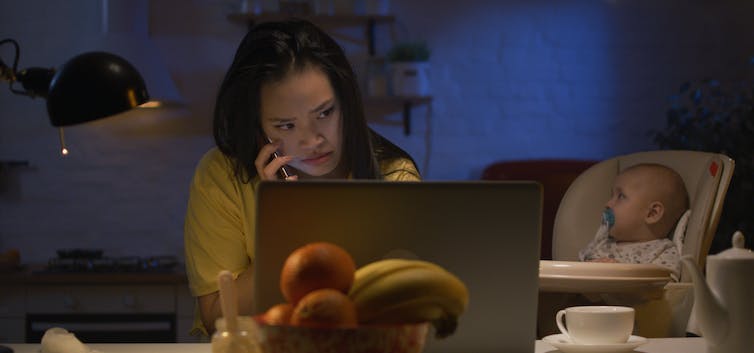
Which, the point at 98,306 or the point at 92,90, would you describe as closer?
the point at 92,90

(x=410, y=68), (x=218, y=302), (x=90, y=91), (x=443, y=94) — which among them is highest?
(x=90, y=91)

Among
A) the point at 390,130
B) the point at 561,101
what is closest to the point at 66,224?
the point at 390,130

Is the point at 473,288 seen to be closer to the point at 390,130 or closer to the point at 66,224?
the point at 390,130

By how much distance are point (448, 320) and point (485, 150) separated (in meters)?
3.26

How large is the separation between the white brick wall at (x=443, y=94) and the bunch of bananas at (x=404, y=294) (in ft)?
10.6

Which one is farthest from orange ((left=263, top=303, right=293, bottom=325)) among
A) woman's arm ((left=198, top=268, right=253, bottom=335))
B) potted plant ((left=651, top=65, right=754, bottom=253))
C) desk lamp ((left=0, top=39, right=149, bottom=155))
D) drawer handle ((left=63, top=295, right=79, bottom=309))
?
potted plant ((left=651, top=65, right=754, bottom=253))

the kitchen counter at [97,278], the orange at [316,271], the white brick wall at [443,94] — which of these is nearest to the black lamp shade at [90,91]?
the orange at [316,271]

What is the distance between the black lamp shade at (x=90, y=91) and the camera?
156 cm

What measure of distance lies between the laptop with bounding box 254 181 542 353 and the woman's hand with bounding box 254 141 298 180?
2.64ft

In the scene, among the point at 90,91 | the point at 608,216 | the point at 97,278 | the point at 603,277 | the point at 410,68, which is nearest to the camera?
the point at 90,91

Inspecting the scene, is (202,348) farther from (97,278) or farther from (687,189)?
(97,278)

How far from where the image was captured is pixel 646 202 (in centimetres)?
249

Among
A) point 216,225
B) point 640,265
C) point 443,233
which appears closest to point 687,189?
point 640,265

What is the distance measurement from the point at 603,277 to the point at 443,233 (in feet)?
2.39
